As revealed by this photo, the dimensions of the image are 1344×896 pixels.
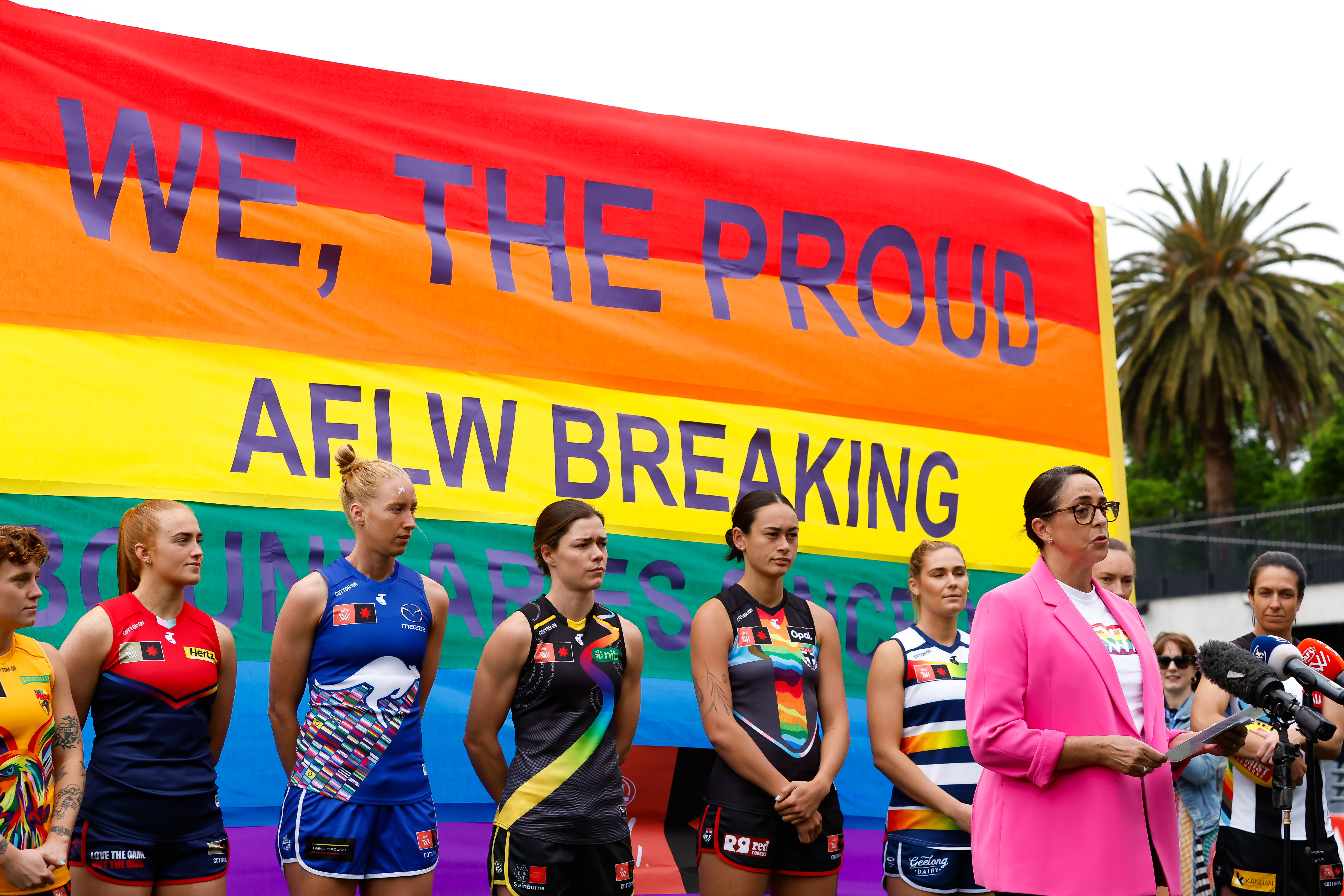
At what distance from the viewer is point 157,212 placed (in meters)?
4.95

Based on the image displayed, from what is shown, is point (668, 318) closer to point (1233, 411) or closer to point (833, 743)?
point (833, 743)

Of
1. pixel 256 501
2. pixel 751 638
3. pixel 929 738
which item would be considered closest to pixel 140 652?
pixel 256 501

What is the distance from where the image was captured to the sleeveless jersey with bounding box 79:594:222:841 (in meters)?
3.79

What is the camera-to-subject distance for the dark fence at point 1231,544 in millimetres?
22109

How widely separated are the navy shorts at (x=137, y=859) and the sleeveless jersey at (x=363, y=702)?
368 mm

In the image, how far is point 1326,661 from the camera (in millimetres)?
4852

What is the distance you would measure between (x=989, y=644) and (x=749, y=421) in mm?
2640

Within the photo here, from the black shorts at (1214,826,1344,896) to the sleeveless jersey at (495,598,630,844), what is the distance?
94.9 inches

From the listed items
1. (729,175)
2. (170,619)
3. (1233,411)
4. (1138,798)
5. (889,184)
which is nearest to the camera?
(1138,798)

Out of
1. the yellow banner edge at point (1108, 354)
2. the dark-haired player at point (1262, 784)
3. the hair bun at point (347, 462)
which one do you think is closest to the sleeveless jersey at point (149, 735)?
the hair bun at point (347, 462)

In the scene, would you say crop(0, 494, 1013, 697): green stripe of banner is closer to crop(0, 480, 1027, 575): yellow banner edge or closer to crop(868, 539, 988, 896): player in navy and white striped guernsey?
crop(0, 480, 1027, 575): yellow banner edge

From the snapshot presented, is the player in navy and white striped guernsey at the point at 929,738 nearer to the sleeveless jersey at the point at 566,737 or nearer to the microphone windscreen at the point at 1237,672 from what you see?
the sleeveless jersey at the point at 566,737

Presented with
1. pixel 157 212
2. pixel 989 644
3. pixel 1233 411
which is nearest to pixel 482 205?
pixel 157 212

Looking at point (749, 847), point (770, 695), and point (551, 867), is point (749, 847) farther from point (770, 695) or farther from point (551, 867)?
point (551, 867)
